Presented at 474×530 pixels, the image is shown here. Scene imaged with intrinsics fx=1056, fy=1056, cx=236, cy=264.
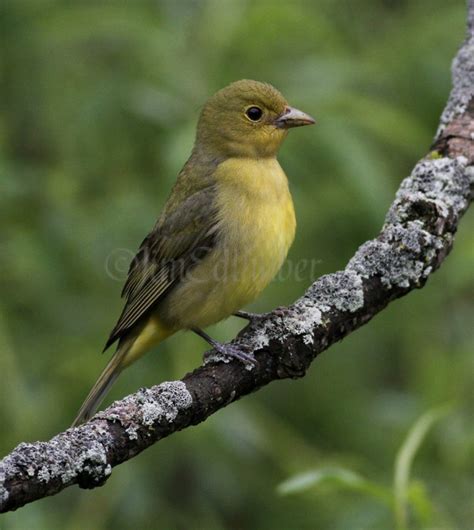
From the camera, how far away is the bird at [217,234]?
531 centimetres

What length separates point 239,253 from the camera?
532cm

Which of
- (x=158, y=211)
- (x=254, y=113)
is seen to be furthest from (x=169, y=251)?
(x=254, y=113)

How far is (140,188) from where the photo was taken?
6.09 m

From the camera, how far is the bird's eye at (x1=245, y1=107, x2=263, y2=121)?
19.4ft

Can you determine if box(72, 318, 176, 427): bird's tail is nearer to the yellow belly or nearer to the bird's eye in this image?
the yellow belly

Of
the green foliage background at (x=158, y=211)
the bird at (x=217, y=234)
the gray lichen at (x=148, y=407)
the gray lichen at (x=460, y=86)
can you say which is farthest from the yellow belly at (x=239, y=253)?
the gray lichen at (x=148, y=407)

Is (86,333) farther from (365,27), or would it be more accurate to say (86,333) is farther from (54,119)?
(365,27)

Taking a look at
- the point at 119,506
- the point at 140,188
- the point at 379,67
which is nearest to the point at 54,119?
the point at 140,188

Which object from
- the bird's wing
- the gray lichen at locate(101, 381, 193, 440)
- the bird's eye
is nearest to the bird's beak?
the bird's eye

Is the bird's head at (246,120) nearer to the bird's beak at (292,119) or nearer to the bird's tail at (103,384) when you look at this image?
the bird's beak at (292,119)

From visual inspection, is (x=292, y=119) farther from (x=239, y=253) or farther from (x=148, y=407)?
(x=148, y=407)

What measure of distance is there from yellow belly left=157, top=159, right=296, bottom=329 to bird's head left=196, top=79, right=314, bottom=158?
0.27 m

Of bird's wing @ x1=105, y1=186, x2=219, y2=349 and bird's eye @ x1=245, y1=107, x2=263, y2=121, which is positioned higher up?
bird's eye @ x1=245, y1=107, x2=263, y2=121

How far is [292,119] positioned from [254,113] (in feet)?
0.88
